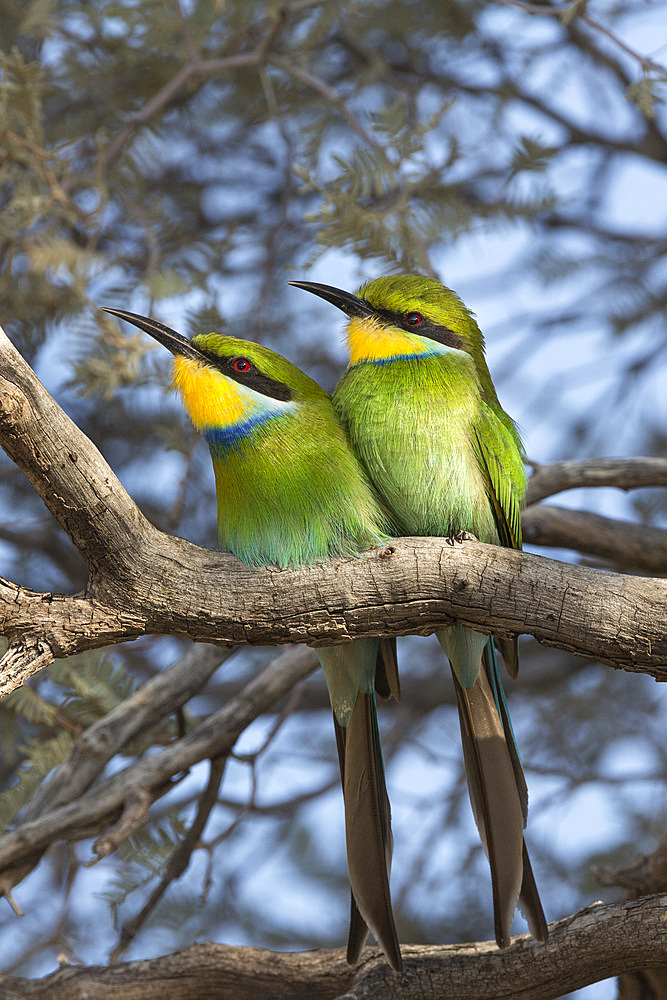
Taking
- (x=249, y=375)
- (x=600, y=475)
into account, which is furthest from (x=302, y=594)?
(x=600, y=475)

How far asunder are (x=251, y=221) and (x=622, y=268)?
142cm

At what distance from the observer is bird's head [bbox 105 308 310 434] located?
173 centimetres

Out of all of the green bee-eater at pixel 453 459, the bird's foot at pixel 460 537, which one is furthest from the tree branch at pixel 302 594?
the green bee-eater at pixel 453 459

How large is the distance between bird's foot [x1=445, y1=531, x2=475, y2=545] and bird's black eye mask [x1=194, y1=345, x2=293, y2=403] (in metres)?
0.39

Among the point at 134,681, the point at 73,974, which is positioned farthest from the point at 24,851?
the point at 134,681

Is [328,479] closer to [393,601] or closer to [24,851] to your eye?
[393,601]

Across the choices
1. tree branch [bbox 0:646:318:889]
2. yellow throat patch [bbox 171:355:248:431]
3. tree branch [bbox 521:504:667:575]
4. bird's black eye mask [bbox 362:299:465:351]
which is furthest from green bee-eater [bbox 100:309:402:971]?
tree branch [bbox 521:504:667:575]

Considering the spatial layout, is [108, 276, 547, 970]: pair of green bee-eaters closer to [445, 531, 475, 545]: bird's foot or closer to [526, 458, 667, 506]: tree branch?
[445, 531, 475, 545]: bird's foot

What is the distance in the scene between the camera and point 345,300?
196 cm

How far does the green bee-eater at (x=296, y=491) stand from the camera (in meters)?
1.66

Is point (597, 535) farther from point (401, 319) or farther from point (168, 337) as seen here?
point (168, 337)

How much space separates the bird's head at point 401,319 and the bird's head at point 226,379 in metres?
0.20

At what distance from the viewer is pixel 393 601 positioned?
1507mm

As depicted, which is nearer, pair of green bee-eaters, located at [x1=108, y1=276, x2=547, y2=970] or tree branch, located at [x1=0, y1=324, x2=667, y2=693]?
tree branch, located at [x1=0, y1=324, x2=667, y2=693]
